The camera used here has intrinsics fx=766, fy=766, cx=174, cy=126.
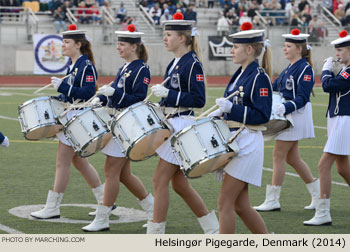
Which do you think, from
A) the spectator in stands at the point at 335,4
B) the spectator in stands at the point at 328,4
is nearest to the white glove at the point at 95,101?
the spectator in stands at the point at 328,4

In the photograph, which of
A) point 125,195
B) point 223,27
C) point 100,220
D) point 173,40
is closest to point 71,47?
point 173,40

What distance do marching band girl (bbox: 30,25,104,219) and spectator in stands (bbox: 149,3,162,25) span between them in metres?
22.2

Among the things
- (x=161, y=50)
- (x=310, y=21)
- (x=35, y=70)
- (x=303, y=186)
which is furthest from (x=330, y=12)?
(x=303, y=186)

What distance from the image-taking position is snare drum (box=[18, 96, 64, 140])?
6.46m

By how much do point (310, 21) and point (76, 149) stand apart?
79.1 ft

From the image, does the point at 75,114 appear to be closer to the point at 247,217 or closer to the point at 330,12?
the point at 247,217

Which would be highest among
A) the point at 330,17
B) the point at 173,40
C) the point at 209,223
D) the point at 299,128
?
the point at 173,40

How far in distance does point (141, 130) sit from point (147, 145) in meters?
0.14

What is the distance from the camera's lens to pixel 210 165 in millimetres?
4918

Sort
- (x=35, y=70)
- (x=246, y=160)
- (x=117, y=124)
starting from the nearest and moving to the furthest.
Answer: (x=246, y=160), (x=117, y=124), (x=35, y=70)

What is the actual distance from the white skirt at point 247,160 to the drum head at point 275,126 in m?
1.02

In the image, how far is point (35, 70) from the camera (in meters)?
25.2

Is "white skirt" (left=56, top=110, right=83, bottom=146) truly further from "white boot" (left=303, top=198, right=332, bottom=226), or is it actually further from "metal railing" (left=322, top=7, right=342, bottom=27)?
"metal railing" (left=322, top=7, right=342, bottom=27)

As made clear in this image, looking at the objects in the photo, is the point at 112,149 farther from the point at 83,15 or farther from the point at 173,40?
the point at 83,15
